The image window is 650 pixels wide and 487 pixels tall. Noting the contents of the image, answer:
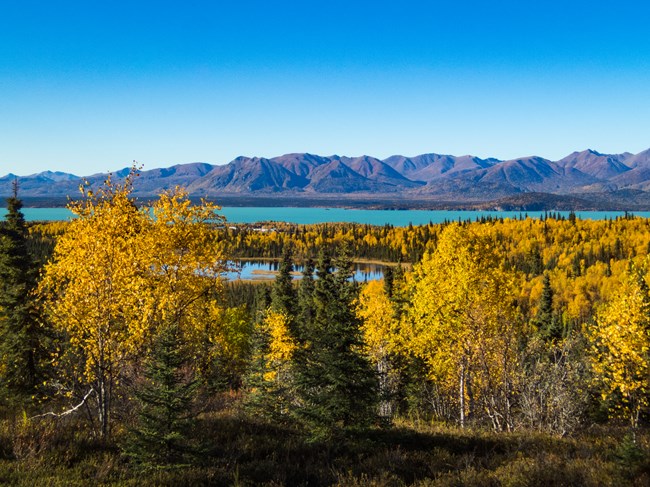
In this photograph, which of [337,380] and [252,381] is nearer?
[337,380]

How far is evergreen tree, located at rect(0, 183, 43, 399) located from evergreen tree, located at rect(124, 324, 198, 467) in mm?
24616

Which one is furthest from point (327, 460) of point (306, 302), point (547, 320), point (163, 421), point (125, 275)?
point (547, 320)

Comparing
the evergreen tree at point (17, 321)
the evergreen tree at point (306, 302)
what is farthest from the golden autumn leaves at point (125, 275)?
the evergreen tree at point (306, 302)

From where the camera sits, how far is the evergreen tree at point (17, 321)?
32531mm

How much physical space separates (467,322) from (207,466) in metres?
15.7

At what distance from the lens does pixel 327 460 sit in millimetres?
13312

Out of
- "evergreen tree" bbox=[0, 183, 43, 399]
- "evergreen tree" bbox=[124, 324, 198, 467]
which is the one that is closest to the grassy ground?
"evergreen tree" bbox=[124, 324, 198, 467]

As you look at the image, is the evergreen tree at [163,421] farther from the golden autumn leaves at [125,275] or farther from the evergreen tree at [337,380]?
the evergreen tree at [337,380]

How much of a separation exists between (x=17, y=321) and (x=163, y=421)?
1059 inches

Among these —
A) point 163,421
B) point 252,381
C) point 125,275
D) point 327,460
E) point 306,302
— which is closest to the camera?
point 163,421

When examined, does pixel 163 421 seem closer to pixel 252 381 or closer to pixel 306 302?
pixel 252 381

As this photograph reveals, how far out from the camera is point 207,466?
39.6 feet

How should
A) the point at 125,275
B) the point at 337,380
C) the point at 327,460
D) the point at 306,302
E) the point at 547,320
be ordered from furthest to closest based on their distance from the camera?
the point at 547,320, the point at 306,302, the point at 125,275, the point at 337,380, the point at 327,460

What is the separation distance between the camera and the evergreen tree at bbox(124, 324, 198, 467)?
11698mm
